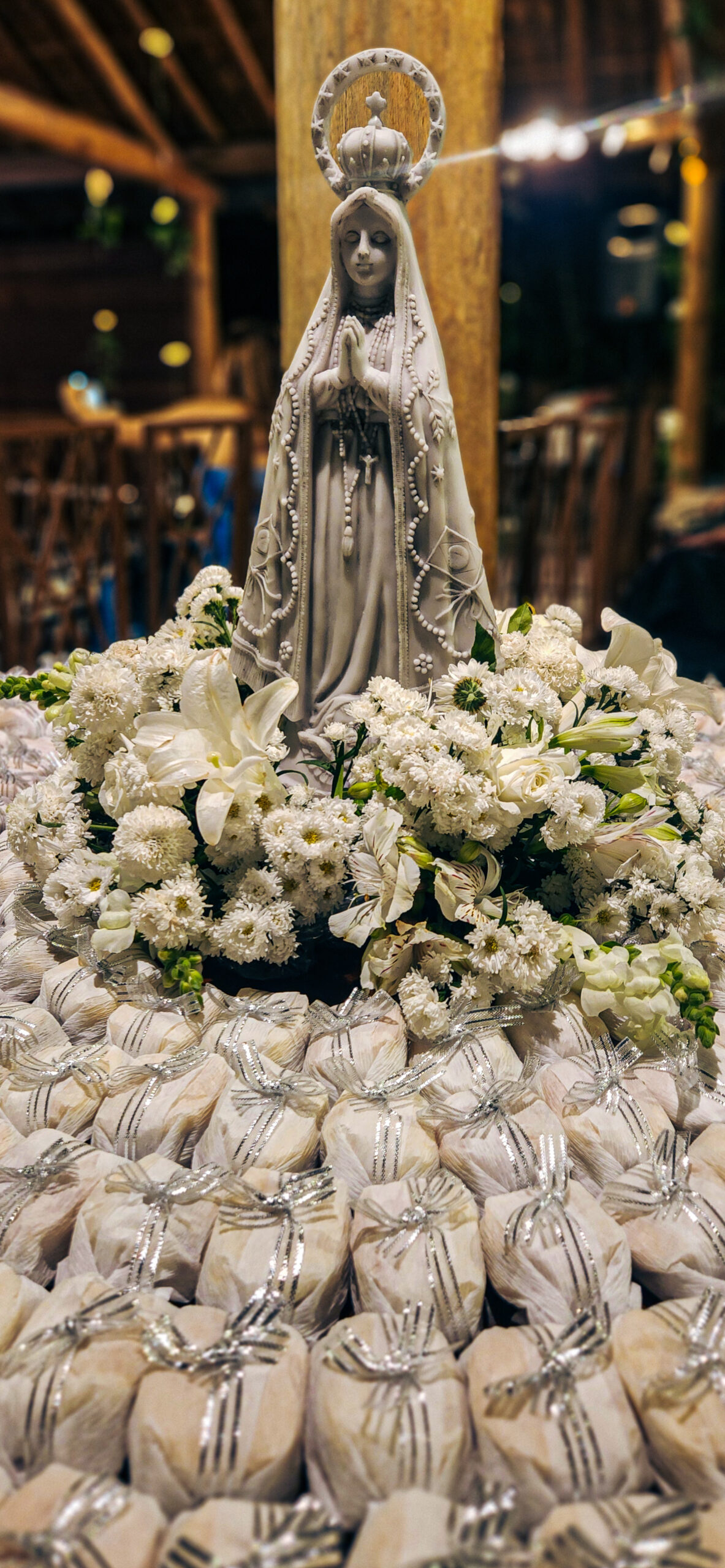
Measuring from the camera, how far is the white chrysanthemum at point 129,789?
114cm

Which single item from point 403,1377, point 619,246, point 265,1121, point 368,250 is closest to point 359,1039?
point 265,1121

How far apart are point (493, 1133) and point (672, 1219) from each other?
157 millimetres

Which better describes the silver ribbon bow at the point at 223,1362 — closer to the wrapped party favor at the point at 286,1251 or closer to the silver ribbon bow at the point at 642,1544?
the wrapped party favor at the point at 286,1251

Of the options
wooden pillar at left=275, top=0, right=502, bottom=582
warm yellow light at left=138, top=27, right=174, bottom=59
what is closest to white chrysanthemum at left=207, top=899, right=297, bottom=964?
wooden pillar at left=275, top=0, right=502, bottom=582

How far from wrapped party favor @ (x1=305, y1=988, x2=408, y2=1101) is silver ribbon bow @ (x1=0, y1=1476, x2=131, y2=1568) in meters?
0.40

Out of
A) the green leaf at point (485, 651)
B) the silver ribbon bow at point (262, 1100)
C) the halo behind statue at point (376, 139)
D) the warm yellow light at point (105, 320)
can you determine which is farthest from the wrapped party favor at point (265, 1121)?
the warm yellow light at point (105, 320)

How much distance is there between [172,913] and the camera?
1.10m

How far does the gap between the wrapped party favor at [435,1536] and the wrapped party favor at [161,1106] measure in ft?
1.20

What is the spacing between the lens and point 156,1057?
1056 mm

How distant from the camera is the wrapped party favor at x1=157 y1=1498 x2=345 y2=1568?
626 millimetres

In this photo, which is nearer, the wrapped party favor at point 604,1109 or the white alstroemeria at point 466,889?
the wrapped party favor at point 604,1109

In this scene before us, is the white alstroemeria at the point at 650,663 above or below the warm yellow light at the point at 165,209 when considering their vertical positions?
below

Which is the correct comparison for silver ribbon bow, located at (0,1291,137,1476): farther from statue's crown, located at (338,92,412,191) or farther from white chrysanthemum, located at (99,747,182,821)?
statue's crown, located at (338,92,412,191)

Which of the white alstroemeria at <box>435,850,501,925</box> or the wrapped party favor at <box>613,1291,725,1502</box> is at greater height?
the white alstroemeria at <box>435,850,501,925</box>
